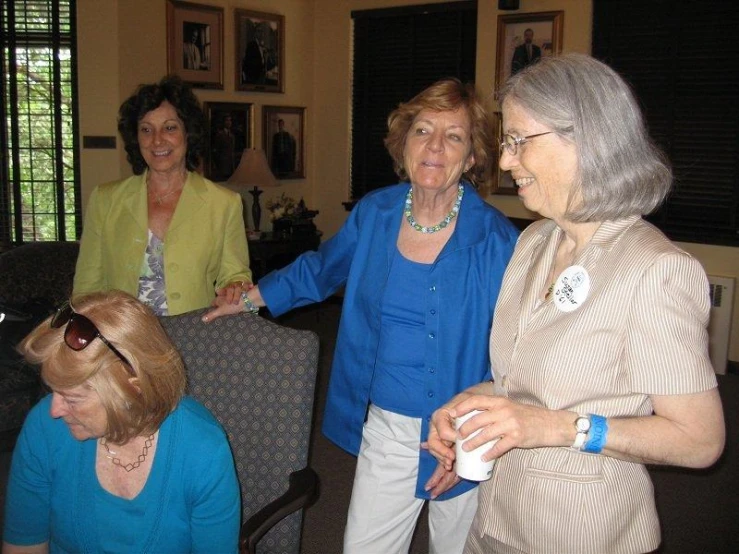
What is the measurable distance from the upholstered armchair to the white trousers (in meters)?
0.23

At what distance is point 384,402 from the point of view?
87.4 inches

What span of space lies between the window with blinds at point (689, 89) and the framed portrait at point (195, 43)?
3.43 m

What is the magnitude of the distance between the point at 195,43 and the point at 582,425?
6408mm

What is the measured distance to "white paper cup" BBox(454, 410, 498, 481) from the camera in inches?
54.9

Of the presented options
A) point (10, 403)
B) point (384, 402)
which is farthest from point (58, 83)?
point (384, 402)

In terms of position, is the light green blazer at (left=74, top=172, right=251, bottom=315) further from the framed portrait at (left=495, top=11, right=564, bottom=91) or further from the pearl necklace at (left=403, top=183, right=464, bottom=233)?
the framed portrait at (left=495, top=11, right=564, bottom=91)

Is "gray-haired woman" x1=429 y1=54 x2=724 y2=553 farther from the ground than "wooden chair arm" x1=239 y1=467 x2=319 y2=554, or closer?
farther from the ground

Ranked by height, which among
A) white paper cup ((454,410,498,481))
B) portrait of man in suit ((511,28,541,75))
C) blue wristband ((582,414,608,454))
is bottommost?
white paper cup ((454,410,498,481))

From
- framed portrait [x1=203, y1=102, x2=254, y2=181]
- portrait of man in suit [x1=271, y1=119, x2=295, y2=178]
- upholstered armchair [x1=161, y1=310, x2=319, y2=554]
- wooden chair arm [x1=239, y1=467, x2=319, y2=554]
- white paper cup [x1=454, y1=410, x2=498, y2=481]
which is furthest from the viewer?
portrait of man in suit [x1=271, y1=119, x2=295, y2=178]

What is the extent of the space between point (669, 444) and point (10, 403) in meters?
3.60

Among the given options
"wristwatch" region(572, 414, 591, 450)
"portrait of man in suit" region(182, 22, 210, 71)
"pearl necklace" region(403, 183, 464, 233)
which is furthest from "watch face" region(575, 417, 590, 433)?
"portrait of man in suit" region(182, 22, 210, 71)

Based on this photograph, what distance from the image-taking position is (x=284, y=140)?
26.0 ft

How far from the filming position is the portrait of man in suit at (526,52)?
6512 millimetres

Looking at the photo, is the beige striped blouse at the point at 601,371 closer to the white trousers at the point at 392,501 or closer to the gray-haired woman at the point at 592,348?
the gray-haired woman at the point at 592,348
